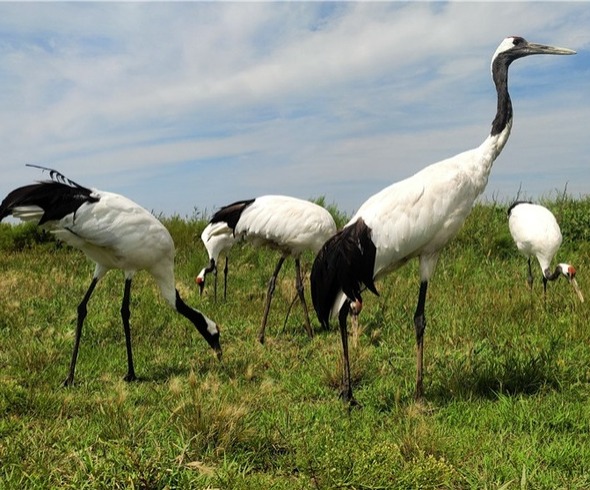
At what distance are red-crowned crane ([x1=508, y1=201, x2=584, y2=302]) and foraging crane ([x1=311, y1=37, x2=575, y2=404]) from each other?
4.32m

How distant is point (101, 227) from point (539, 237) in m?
6.14

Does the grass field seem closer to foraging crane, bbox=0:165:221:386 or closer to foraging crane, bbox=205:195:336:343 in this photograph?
foraging crane, bbox=0:165:221:386

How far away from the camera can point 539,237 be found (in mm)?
9102

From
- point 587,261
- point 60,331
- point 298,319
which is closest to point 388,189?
point 298,319

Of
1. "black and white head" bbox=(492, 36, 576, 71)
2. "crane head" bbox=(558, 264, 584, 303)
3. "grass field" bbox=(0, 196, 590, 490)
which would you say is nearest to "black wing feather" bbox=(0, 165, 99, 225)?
"grass field" bbox=(0, 196, 590, 490)

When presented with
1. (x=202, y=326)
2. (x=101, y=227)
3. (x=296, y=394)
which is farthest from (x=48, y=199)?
(x=296, y=394)

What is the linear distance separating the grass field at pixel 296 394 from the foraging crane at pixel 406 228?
60 centimetres

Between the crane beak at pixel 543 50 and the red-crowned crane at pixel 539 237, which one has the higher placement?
the crane beak at pixel 543 50

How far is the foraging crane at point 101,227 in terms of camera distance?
5.41 meters

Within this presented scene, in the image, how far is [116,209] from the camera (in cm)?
578

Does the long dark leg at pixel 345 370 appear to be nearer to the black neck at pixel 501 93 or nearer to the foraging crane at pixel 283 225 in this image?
the black neck at pixel 501 93

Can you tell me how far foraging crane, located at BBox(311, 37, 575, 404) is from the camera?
455cm

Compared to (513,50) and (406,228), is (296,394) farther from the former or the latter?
(513,50)

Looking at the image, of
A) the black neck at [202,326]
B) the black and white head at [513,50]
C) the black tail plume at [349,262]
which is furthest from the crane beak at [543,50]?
the black neck at [202,326]
